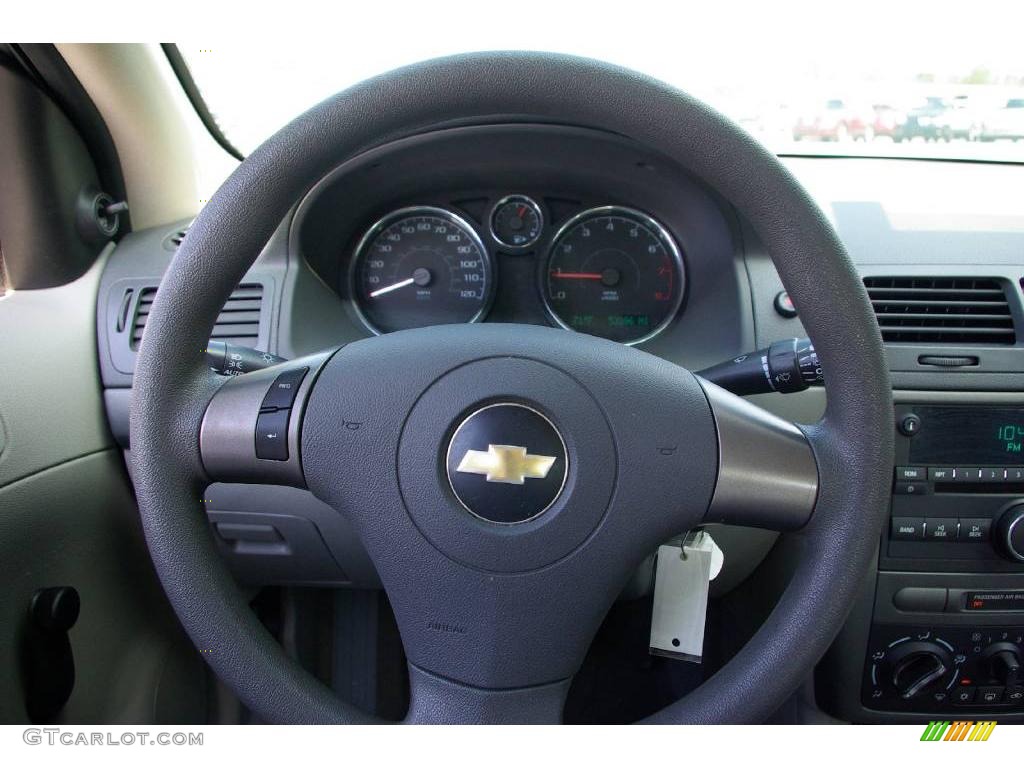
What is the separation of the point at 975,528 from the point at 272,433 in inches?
45.9

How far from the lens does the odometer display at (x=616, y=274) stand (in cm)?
161

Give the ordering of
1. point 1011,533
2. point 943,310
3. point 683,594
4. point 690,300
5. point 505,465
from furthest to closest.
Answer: point 690,300
point 943,310
point 1011,533
point 683,594
point 505,465

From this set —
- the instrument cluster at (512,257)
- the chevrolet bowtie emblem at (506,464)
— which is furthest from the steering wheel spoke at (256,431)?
the instrument cluster at (512,257)

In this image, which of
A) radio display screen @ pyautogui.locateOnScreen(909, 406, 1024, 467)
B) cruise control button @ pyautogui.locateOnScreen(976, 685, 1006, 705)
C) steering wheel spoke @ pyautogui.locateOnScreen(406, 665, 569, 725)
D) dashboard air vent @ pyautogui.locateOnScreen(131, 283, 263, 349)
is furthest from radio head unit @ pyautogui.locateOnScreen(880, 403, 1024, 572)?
dashboard air vent @ pyautogui.locateOnScreen(131, 283, 263, 349)

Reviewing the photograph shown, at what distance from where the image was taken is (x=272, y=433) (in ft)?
3.00

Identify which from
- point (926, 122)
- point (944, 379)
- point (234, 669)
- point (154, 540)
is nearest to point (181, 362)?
point (154, 540)

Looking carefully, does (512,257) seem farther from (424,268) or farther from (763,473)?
(763,473)

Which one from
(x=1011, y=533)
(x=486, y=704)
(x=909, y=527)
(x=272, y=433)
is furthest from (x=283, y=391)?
(x=1011, y=533)

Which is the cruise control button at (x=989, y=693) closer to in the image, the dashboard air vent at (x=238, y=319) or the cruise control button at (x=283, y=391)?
the cruise control button at (x=283, y=391)

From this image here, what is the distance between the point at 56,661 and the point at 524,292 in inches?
43.3

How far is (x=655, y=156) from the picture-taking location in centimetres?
143

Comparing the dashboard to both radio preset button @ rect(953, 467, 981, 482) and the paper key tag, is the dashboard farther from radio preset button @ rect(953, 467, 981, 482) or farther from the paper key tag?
the paper key tag

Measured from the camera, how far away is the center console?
1.32 meters

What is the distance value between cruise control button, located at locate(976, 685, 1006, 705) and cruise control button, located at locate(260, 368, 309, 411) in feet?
4.41
